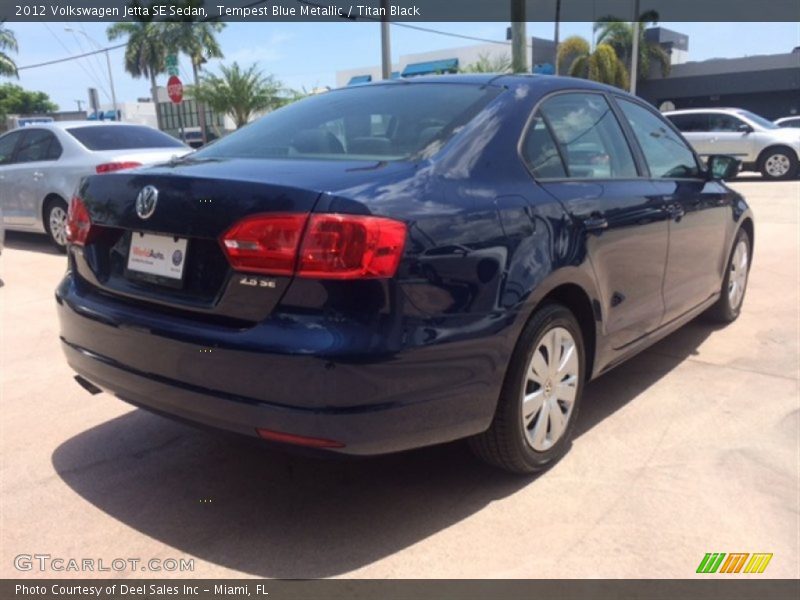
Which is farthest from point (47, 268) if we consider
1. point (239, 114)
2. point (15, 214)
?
point (239, 114)

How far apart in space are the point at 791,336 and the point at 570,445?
2.56m

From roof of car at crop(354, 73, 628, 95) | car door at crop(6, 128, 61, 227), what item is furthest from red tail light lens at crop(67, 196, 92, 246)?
car door at crop(6, 128, 61, 227)

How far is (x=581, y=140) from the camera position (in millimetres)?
3443

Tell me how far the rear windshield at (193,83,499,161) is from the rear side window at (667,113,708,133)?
1554 cm

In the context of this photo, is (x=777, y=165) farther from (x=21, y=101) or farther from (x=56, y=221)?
(x=21, y=101)

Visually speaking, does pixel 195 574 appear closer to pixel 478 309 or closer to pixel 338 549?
pixel 338 549

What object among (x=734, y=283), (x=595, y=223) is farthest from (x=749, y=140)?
(x=595, y=223)

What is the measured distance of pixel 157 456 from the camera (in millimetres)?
3285

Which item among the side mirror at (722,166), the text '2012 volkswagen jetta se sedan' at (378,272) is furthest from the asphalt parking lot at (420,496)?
the side mirror at (722,166)

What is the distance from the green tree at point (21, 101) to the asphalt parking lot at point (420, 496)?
75688 mm

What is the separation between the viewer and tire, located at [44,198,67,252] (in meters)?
8.39

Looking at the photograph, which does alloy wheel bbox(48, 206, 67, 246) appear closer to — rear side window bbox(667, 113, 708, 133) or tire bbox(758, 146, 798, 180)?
rear side window bbox(667, 113, 708, 133)

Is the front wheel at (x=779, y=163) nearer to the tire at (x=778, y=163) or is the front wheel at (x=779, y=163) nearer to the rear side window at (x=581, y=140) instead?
the tire at (x=778, y=163)

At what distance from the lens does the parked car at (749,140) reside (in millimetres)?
16547
